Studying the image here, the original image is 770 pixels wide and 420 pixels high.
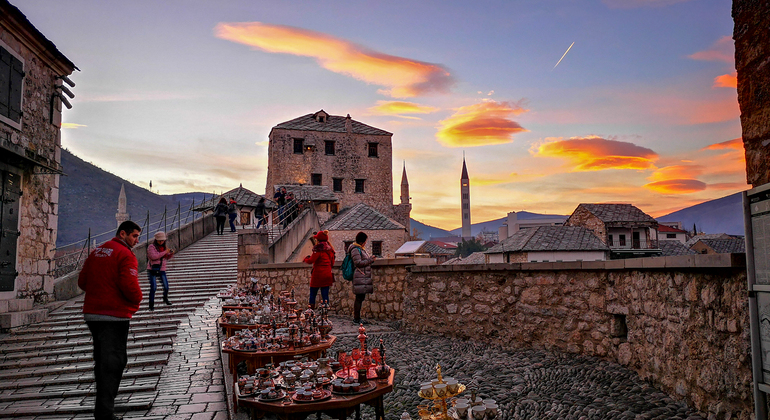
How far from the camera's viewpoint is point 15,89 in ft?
33.7

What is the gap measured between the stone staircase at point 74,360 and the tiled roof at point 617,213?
119 ft

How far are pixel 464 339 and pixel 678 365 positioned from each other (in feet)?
13.6

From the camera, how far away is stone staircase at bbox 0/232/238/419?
227 inches

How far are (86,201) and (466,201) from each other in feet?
269

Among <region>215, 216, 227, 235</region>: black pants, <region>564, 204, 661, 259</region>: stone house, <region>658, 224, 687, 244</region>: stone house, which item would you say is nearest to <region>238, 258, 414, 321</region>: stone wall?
<region>215, 216, 227, 235</region>: black pants

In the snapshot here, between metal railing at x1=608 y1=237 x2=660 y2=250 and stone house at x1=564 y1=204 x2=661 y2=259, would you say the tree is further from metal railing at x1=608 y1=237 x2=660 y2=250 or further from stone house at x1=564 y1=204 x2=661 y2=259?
metal railing at x1=608 y1=237 x2=660 y2=250

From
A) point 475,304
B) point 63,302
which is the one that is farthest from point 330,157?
point 475,304

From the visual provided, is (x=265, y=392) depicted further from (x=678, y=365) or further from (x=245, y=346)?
(x=678, y=365)

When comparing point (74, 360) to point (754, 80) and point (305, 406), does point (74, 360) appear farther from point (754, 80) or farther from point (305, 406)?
point (754, 80)

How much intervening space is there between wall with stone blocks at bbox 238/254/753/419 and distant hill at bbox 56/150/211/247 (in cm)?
8443

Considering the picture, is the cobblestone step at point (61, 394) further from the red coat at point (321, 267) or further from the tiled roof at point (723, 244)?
the tiled roof at point (723, 244)

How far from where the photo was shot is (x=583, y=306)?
20.8ft

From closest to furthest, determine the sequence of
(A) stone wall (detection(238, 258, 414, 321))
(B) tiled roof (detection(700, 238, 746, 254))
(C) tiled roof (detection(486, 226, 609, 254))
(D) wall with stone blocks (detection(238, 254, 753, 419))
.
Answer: (D) wall with stone blocks (detection(238, 254, 753, 419)) < (A) stone wall (detection(238, 258, 414, 321)) < (C) tiled roof (detection(486, 226, 609, 254)) < (B) tiled roof (detection(700, 238, 746, 254))

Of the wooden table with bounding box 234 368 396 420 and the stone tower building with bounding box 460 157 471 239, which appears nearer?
the wooden table with bounding box 234 368 396 420
